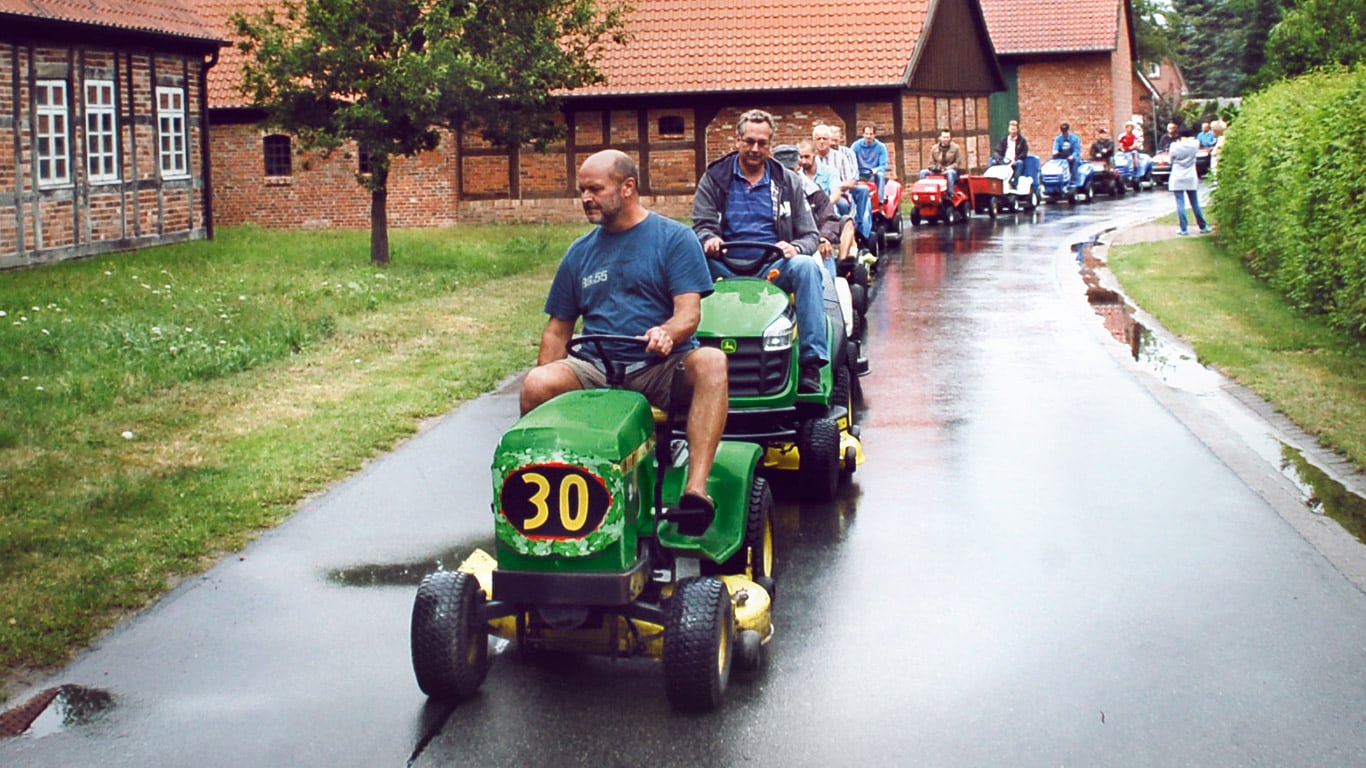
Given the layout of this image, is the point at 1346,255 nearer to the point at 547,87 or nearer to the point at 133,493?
the point at 133,493

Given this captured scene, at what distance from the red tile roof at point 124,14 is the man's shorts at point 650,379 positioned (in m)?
18.8

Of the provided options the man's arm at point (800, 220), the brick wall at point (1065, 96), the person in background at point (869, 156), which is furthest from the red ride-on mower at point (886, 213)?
the brick wall at point (1065, 96)

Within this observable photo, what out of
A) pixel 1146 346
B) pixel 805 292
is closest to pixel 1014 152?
pixel 1146 346

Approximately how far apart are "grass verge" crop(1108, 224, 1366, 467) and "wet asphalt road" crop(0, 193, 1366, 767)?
0.61 meters

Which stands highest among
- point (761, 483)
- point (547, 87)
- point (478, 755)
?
point (547, 87)

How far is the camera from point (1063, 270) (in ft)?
71.4

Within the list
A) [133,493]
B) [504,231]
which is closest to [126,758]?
[133,493]

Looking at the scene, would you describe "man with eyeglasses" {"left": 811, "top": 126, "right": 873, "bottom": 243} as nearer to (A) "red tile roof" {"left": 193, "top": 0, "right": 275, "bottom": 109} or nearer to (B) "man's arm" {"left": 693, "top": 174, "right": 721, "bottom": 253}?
(B) "man's arm" {"left": 693, "top": 174, "right": 721, "bottom": 253}

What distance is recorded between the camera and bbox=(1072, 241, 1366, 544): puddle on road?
8367 mm

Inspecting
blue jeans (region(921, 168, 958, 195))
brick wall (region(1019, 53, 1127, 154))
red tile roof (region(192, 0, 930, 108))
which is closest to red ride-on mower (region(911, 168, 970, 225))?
blue jeans (region(921, 168, 958, 195))

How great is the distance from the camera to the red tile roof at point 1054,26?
173 feet

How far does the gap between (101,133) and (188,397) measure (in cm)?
1569

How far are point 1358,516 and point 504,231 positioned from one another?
2773 cm

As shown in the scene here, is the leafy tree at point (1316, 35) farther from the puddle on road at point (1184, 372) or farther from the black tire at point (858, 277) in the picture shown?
the black tire at point (858, 277)
